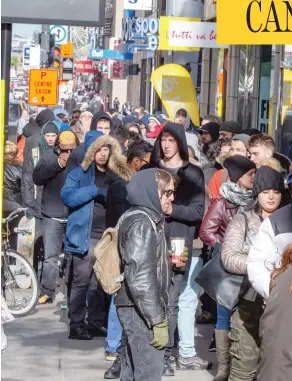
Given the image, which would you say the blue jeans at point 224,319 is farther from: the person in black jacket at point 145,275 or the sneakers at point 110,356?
the person in black jacket at point 145,275

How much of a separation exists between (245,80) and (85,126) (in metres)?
5.28

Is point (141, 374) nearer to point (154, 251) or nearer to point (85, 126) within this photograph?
point (154, 251)

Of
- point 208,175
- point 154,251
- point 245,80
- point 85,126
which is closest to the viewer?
point 154,251

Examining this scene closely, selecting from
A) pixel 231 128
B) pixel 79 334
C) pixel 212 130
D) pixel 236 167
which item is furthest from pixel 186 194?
pixel 212 130

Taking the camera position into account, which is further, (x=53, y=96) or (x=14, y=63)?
(x=14, y=63)

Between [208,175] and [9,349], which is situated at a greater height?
[208,175]

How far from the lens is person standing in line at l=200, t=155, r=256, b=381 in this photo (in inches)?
364

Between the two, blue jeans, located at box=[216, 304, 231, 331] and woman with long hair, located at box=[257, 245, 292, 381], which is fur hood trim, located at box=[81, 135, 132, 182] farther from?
woman with long hair, located at box=[257, 245, 292, 381]

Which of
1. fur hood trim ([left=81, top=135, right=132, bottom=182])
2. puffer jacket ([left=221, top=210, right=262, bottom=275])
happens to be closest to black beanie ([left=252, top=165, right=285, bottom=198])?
puffer jacket ([left=221, top=210, right=262, bottom=275])

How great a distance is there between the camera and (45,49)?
35.3 metres

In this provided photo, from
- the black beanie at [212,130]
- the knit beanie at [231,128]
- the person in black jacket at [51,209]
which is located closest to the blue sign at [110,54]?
the black beanie at [212,130]

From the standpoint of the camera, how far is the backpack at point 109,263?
7426 millimetres

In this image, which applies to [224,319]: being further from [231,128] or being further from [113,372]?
[231,128]

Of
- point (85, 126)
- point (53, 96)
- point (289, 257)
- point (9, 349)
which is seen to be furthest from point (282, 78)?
point (53, 96)
